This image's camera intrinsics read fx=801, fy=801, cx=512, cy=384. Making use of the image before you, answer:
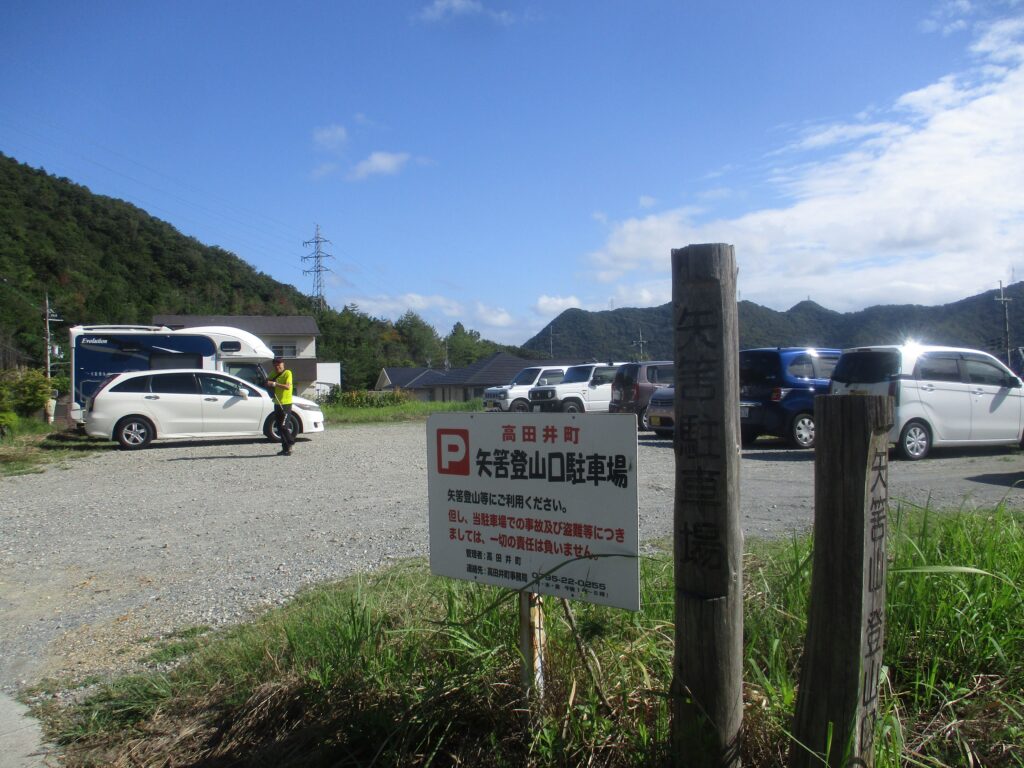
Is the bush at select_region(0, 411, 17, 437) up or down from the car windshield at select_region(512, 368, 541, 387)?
down

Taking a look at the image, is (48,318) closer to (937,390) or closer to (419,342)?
(937,390)

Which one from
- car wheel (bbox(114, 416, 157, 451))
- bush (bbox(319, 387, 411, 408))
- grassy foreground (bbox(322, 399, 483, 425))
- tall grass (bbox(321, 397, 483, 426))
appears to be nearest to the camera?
car wheel (bbox(114, 416, 157, 451))

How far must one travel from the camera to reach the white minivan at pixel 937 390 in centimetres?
1203

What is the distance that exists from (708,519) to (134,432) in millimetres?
15237

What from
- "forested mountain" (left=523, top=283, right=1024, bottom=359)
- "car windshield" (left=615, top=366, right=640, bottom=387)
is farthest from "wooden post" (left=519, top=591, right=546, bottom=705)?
"forested mountain" (left=523, top=283, right=1024, bottom=359)

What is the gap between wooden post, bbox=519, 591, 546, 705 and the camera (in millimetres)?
3037

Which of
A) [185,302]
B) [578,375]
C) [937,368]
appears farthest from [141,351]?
[185,302]

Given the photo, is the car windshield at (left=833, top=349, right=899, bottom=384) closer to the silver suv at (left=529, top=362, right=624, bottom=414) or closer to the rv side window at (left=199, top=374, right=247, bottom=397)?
the rv side window at (left=199, top=374, right=247, bottom=397)

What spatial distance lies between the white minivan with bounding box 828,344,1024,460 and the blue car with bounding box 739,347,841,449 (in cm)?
140

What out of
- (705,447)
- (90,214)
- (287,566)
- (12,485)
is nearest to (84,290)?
(90,214)

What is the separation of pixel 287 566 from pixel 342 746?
10.4 ft

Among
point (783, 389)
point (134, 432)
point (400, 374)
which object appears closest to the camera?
point (783, 389)

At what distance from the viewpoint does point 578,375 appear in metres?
25.5

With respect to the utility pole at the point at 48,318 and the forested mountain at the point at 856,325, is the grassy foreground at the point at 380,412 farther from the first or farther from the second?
the utility pole at the point at 48,318
